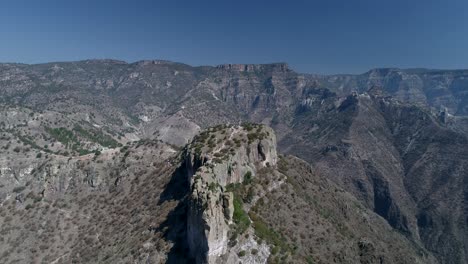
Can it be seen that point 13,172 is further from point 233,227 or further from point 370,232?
point 370,232

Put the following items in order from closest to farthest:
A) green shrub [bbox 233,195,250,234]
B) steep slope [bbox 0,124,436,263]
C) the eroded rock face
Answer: the eroded rock face → steep slope [bbox 0,124,436,263] → green shrub [bbox 233,195,250,234]

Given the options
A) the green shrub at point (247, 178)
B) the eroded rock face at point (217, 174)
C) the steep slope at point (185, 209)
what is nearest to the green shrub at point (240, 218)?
the steep slope at point (185, 209)

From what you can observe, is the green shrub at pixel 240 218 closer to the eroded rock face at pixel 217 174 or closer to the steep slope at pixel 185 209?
the steep slope at pixel 185 209

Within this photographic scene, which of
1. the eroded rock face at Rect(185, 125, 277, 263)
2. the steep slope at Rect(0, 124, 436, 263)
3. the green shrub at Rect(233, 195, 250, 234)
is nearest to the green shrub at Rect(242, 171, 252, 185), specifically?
the eroded rock face at Rect(185, 125, 277, 263)

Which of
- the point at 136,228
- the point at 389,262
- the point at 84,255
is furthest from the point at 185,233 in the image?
the point at 389,262

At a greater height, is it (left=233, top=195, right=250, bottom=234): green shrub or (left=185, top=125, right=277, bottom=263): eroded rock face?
(left=185, top=125, right=277, bottom=263): eroded rock face

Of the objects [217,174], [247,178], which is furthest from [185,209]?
[247,178]

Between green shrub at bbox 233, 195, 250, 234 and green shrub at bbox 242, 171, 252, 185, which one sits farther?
green shrub at bbox 242, 171, 252, 185

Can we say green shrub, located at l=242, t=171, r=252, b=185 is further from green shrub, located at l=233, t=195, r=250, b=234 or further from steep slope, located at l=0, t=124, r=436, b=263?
A: green shrub, located at l=233, t=195, r=250, b=234

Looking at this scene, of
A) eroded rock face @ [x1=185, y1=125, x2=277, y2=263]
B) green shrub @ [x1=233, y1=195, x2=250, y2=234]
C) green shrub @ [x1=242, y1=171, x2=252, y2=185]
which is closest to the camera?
eroded rock face @ [x1=185, y1=125, x2=277, y2=263]
